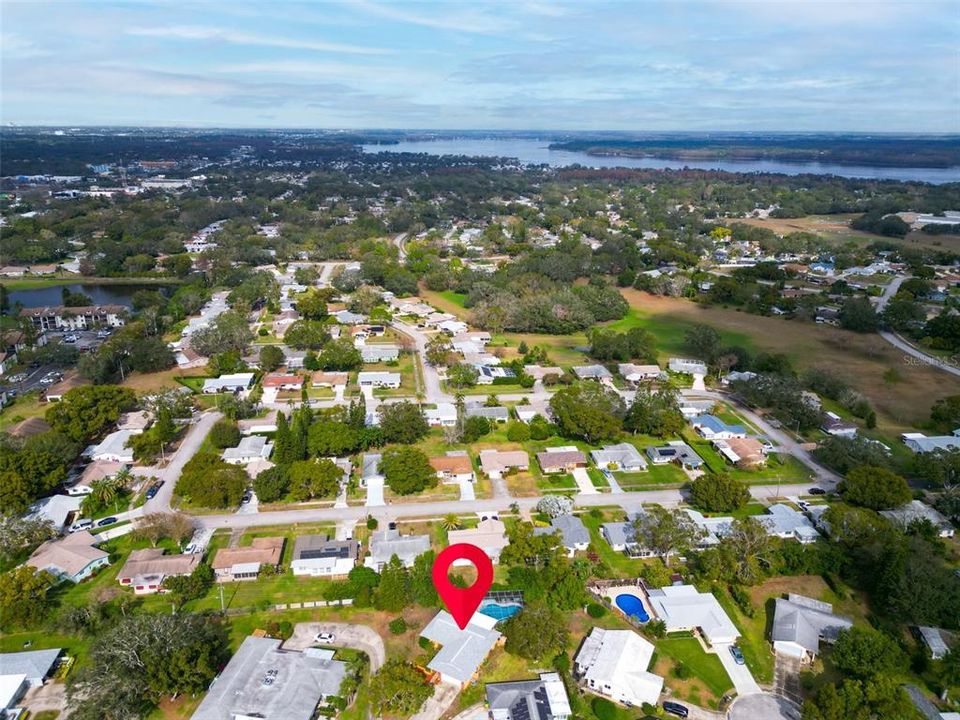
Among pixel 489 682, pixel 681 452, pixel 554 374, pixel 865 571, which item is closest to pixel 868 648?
pixel 865 571

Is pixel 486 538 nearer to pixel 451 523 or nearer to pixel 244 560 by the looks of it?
pixel 451 523

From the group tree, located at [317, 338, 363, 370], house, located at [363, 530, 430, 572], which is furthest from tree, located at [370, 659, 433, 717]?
tree, located at [317, 338, 363, 370]

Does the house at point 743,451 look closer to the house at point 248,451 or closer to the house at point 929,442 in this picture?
the house at point 929,442

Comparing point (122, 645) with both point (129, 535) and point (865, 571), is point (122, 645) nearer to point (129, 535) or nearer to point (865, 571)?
point (129, 535)

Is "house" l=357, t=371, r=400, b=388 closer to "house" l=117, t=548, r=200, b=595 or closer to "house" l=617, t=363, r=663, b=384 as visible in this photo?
"house" l=617, t=363, r=663, b=384

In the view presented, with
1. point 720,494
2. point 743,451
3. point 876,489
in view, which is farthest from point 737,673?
point 743,451
